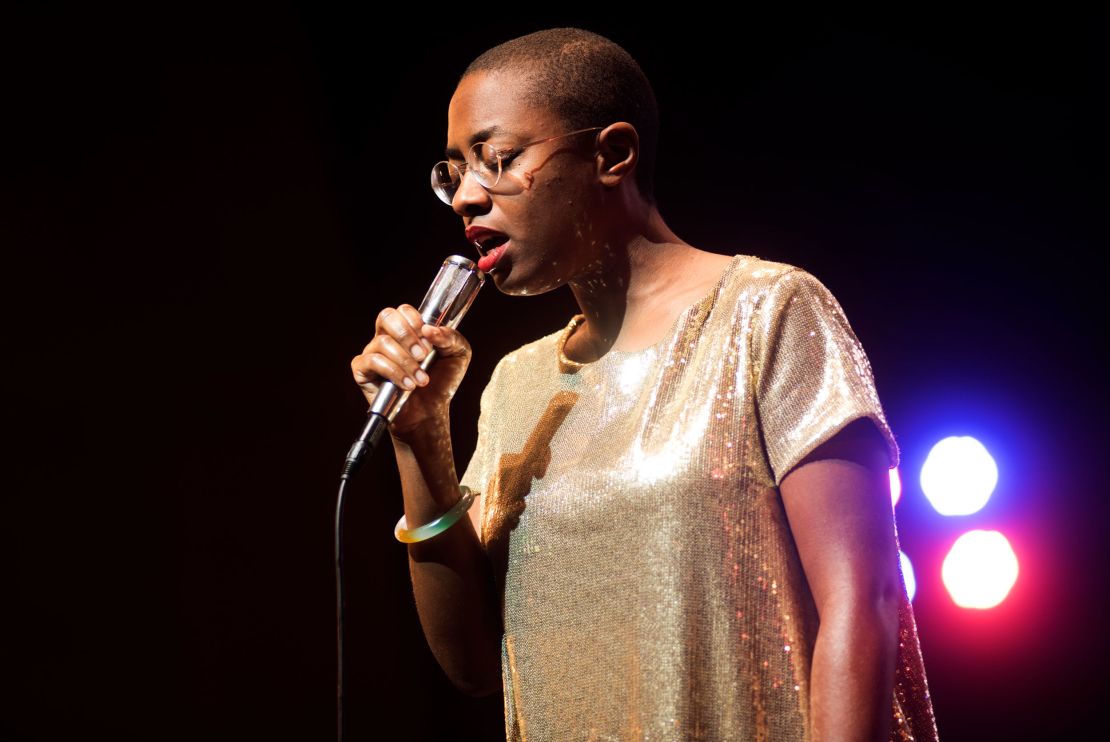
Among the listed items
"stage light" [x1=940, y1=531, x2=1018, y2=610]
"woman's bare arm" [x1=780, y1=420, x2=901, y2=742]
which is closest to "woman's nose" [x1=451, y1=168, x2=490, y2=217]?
"woman's bare arm" [x1=780, y1=420, x2=901, y2=742]

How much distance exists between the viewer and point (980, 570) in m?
2.40

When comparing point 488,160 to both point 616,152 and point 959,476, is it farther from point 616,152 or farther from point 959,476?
point 959,476

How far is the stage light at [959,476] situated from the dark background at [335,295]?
0.03 meters

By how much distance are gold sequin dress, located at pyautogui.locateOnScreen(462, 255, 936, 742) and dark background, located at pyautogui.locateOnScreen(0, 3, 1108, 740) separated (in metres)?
1.06

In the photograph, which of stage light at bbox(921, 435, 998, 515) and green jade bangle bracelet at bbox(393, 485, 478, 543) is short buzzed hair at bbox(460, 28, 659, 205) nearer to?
green jade bangle bracelet at bbox(393, 485, 478, 543)

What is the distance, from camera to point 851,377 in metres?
1.14

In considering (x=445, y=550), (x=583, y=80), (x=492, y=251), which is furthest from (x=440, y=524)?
(x=583, y=80)

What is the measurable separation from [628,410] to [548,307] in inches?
57.3

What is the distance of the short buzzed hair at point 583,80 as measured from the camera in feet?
4.47

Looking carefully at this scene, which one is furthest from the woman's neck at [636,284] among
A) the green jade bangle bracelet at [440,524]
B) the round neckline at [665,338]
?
the green jade bangle bracelet at [440,524]

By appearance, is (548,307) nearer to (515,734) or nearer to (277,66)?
(277,66)

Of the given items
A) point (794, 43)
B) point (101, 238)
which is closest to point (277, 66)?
point (101, 238)

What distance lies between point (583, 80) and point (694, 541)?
2.04ft

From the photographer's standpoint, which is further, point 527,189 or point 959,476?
point 959,476
